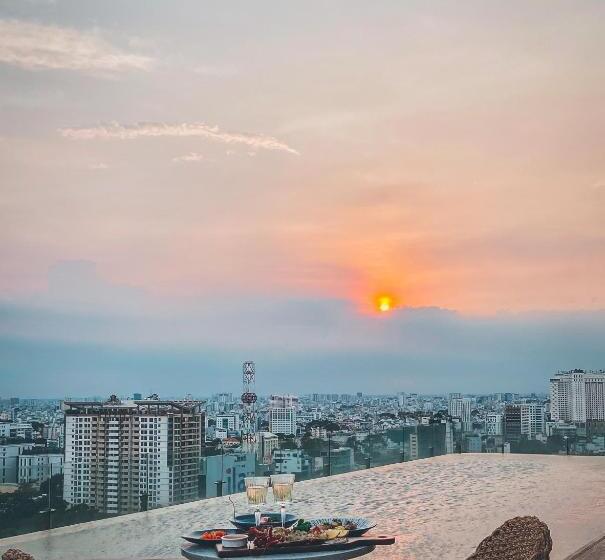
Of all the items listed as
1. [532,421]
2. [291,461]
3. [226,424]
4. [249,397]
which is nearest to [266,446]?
[291,461]

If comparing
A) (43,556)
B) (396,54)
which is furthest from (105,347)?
(43,556)

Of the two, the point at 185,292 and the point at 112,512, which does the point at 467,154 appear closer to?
the point at 185,292

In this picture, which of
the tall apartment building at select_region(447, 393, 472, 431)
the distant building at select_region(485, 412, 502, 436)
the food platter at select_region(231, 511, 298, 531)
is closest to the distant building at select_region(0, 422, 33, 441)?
the food platter at select_region(231, 511, 298, 531)

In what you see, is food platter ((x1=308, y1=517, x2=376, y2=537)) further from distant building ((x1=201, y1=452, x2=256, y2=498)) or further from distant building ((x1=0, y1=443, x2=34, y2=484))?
distant building ((x1=201, y1=452, x2=256, y2=498))

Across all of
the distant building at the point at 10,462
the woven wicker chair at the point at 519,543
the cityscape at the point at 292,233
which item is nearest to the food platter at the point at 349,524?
the woven wicker chair at the point at 519,543

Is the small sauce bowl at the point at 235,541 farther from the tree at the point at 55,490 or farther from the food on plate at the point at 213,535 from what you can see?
the tree at the point at 55,490
